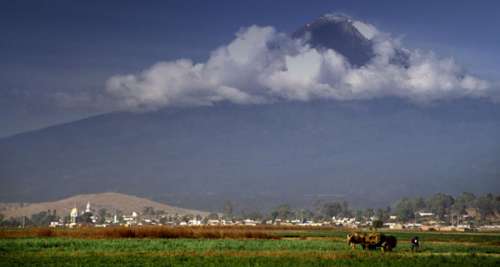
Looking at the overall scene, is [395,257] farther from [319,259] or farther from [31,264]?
[31,264]

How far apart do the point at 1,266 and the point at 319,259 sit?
1815cm

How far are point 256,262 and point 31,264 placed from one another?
12.2m

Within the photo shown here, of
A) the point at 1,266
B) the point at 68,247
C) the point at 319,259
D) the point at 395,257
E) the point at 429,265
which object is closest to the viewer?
the point at 1,266

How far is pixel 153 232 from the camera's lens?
3182 inches

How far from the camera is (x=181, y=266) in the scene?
39.7 m

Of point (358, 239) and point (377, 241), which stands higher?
point (358, 239)

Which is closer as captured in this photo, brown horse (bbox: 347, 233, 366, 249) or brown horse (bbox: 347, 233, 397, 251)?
brown horse (bbox: 347, 233, 397, 251)

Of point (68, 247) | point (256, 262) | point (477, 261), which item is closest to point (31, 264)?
point (256, 262)

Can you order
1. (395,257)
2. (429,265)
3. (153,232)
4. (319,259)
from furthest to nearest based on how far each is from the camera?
(153,232)
(395,257)
(319,259)
(429,265)

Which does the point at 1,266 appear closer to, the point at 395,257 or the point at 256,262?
the point at 256,262

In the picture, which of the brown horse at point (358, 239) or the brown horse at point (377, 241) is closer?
the brown horse at point (377, 241)

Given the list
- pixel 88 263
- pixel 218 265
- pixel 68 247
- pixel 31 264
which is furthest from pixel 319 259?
pixel 68 247

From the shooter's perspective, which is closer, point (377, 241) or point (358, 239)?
point (377, 241)

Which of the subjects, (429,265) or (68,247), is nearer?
(429,265)
